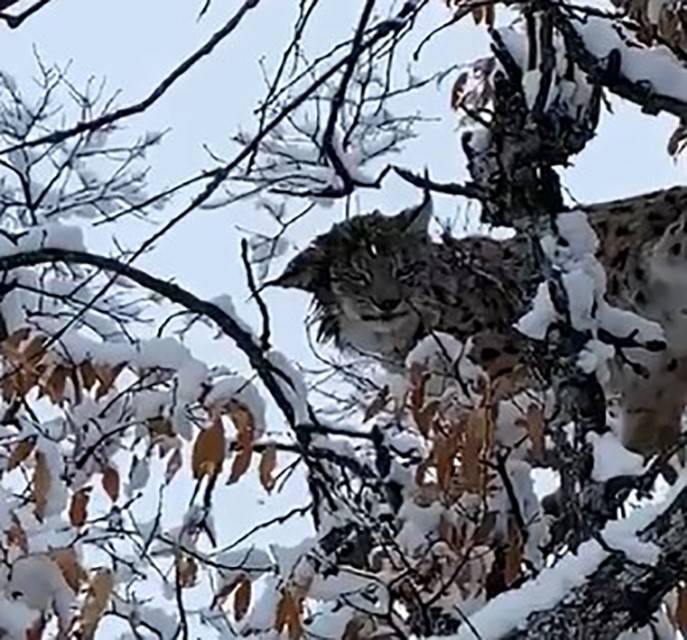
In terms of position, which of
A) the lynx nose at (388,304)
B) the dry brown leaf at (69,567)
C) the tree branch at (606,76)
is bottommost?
the dry brown leaf at (69,567)

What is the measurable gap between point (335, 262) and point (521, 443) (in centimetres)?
100

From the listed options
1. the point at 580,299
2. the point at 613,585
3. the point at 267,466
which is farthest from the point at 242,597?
the point at 613,585

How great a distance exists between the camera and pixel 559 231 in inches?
109

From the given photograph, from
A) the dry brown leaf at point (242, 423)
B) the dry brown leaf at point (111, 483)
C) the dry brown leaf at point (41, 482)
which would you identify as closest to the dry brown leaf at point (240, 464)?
the dry brown leaf at point (242, 423)

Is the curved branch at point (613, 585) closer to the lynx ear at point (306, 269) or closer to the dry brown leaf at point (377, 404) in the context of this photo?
the dry brown leaf at point (377, 404)

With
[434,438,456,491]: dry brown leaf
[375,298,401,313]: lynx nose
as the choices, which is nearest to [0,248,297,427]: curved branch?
[434,438,456,491]: dry brown leaf

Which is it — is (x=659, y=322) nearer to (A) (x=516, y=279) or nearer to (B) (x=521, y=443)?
(A) (x=516, y=279)

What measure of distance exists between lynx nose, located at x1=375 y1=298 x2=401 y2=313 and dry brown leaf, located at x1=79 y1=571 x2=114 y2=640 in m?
1.34

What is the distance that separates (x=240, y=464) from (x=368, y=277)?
50.7 inches

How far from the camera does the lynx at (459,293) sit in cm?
427

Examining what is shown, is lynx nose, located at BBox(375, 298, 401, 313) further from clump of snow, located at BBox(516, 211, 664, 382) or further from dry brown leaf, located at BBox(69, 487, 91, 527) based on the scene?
clump of snow, located at BBox(516, 211, 664, 382)

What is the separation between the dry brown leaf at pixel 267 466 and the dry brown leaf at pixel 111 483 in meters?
0.53

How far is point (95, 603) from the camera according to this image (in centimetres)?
310

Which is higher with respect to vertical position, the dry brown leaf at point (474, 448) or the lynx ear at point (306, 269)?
the lynx ear at point (306, 269)
